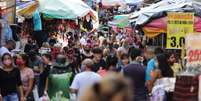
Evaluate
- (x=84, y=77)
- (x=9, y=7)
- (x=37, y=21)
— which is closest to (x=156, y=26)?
(x=9, y=7)

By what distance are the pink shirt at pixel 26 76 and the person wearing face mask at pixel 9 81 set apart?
1.06 metres

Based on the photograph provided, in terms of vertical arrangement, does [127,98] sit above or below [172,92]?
above

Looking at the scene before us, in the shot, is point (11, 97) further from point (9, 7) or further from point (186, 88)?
point (9, 7)

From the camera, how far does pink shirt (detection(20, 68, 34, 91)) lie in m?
12.7

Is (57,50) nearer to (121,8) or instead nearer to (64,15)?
(64,15)

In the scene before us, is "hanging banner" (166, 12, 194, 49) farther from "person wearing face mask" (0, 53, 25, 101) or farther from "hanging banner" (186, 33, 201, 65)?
"person wearing face mask" (0, 53, 25, 101)

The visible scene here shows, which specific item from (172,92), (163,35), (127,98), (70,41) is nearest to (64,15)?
(163,35)

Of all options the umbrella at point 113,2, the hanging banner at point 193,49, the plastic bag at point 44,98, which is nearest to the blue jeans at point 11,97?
the plastic bag at point 44,98

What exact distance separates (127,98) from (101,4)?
169 feet

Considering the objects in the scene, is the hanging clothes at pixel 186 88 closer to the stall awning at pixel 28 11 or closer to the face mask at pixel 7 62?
the face mask at pixel 7 62

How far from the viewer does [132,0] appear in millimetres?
49438

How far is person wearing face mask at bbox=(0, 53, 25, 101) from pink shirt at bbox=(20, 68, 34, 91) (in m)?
1.06

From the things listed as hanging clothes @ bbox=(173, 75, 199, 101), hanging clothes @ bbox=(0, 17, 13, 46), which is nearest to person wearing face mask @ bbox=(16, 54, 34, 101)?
hanging clothes @ bbox=(0, 17, 13, 46)

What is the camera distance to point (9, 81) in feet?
37.5
